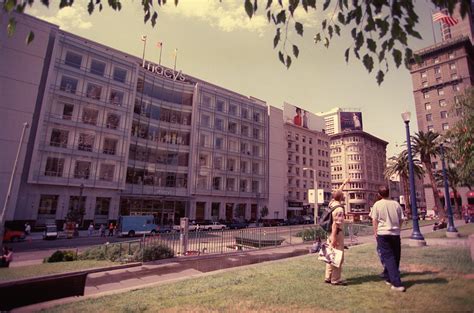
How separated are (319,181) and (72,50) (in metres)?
63.2

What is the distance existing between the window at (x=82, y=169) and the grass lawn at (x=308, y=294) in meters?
34.9

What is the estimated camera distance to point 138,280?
394 inches

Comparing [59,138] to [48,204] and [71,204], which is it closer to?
[48,204]

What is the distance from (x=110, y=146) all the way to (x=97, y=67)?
1168cm

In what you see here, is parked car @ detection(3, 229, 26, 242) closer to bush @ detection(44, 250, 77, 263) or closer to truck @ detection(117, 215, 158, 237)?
truck @ detection(117, 215, 158, 237)

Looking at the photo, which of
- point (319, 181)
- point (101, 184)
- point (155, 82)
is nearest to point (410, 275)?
point (101, 184)

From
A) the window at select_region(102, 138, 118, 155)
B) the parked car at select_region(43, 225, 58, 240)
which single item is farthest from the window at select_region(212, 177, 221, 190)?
the parked car at select_region(43, 225, 58, 240)

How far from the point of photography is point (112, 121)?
40750 mm

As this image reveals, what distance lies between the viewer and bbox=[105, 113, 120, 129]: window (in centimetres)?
4012

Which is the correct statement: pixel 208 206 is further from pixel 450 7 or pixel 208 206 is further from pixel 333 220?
pixel 450 7

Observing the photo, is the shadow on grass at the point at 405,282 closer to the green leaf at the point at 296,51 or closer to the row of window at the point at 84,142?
the green leaf at the point at 296,51

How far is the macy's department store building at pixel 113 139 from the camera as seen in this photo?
33562 mm

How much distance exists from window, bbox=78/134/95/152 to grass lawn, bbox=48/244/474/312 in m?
36.1

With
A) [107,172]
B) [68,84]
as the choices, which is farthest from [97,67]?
[107,172]
